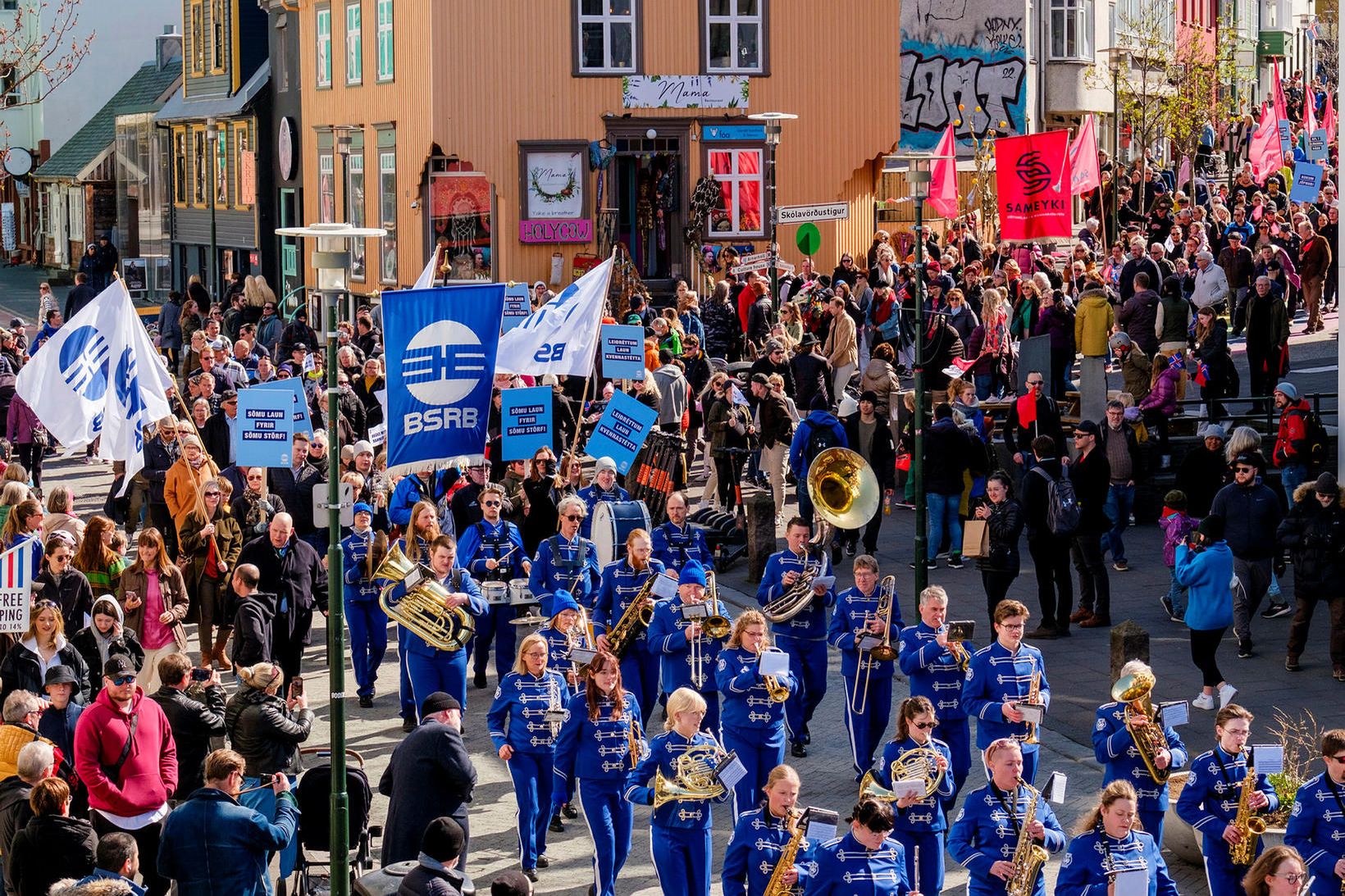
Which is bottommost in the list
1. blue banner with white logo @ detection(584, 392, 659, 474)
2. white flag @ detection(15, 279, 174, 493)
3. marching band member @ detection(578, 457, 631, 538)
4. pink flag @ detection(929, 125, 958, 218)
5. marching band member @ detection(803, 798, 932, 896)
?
marching band member @ detection(803, 798, 932, 896)

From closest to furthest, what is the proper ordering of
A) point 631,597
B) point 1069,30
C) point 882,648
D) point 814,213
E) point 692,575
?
point 882,648, point 692,575, point 631,597, point 814,213, point 1069,30

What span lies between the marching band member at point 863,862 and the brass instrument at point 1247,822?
2.28 meters

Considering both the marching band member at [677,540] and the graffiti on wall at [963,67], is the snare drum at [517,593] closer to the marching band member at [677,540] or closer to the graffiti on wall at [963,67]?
the marching band member at [677,540]

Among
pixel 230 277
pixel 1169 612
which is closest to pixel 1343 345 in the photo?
pixel 1169 612

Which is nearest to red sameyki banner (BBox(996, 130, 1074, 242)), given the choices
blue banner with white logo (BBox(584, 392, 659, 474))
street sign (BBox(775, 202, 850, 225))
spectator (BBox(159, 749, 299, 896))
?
street sign (BBox(775, 202, 850, 225))

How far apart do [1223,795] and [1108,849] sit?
1.37m

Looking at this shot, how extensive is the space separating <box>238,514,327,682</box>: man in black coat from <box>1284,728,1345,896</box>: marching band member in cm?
806

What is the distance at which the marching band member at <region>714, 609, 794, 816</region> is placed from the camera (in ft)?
41.3

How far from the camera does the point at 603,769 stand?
469 inches

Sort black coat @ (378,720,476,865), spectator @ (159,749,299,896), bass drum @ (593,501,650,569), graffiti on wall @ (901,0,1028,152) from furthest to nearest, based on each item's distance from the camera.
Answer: graffiti on wall @ (901,0,1028,152) → bass drum @ (593,501,650,569) → black coat @ (378,720,476,865) → spectator @ (159,749,299,896)

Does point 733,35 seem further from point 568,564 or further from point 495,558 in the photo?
point 568,564

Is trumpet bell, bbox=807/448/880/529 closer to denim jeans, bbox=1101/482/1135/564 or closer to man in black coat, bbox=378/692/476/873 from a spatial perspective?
denim jeans, bbox=1101/482/1135/564

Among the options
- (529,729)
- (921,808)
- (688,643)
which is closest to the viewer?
(921,808)

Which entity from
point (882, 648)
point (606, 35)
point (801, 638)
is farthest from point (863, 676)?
point (606, 35)
